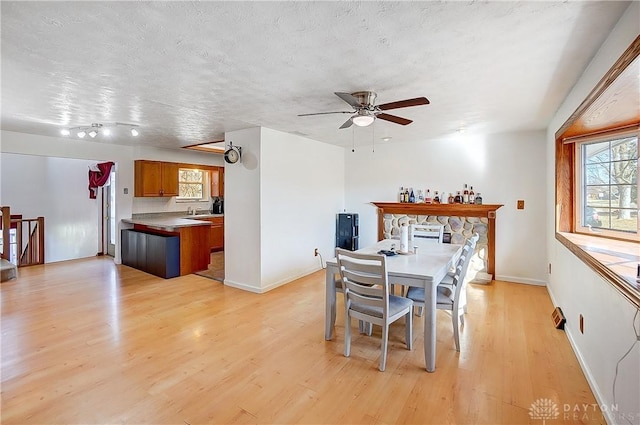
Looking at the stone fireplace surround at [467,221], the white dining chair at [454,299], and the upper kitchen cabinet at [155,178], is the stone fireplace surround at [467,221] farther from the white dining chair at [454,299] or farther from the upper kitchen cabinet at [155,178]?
the upper kitchen cabinet at [155,178]

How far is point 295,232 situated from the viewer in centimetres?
488

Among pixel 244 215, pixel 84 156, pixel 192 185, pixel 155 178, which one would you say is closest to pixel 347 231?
pixel 244 215

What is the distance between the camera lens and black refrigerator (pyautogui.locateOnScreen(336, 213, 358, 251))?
18.8 ft

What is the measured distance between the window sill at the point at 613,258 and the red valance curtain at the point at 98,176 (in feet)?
24.7

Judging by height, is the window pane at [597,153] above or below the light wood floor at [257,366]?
above

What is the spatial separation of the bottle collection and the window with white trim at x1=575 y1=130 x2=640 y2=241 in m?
1.66

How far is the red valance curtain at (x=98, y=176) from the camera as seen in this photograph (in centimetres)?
664

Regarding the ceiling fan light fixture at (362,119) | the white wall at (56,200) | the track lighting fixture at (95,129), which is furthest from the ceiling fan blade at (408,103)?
the white wall at (56,200)

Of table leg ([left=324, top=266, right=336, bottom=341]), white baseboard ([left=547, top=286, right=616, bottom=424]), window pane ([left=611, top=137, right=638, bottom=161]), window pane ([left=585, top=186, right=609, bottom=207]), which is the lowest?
white baseboard ([left=547, top=286, right=616, bottom=424])

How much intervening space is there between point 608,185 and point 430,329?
219 cm

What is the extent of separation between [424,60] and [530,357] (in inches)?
97.2

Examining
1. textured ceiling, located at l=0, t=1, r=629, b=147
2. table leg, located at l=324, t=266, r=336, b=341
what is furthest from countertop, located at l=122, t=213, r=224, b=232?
table leg, located at l=324, t=266, r=336, b=341

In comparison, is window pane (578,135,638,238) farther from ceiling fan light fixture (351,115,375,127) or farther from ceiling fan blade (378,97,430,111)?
ceiling fan light fixture (351,115,375,127)

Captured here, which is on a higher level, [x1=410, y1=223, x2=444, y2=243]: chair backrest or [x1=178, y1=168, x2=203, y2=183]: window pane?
[x1=178, y1=168, x2=203, y2=183]: window pane
